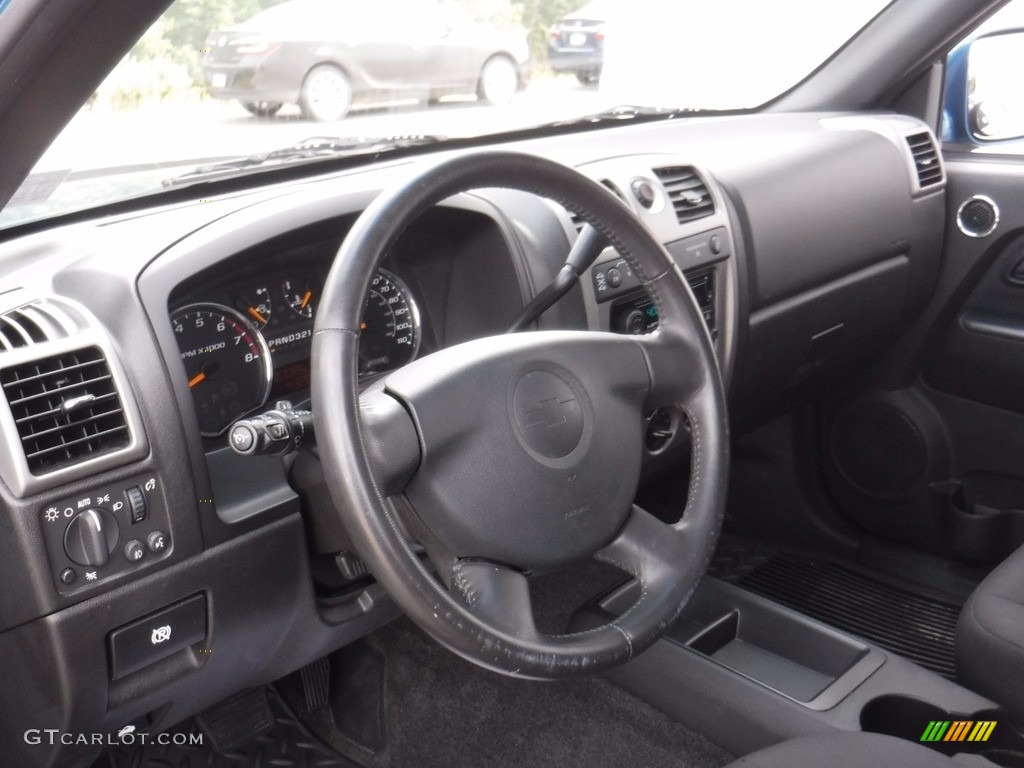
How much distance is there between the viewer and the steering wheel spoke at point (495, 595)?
1.14 meters

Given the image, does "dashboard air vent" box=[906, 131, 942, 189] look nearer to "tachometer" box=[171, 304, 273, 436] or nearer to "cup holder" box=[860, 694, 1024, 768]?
"cup holder" box=[860, 694, 1024, 768]

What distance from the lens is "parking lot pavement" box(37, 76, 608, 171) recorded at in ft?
4.50

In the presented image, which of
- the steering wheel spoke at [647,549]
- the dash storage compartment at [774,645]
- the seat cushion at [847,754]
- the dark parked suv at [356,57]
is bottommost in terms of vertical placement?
the dash storage compartment at [774,645]

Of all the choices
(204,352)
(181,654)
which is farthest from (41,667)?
(204,352)

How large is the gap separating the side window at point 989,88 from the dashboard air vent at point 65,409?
2120mm

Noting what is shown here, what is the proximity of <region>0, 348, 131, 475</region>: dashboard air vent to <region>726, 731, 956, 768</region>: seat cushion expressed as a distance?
0.84 m

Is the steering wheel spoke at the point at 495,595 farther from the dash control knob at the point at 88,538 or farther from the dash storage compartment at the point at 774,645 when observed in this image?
the dash storage compartment at the point at 774,645

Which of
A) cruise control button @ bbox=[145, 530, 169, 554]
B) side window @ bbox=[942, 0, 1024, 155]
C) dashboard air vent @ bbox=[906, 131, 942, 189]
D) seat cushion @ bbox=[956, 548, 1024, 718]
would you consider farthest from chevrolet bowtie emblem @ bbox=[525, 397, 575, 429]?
side window @ bbox=[942, 0, 1024, 155]

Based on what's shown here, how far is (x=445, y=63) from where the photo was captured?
1849 millimetres

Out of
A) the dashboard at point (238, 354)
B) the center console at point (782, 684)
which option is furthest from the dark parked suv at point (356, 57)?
the center console at point (782, 684)

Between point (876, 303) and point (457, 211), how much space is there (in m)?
1.19

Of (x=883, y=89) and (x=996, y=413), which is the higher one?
(x=883, y=89)

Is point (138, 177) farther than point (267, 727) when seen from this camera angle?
No

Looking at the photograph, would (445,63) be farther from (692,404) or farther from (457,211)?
(692,404)
